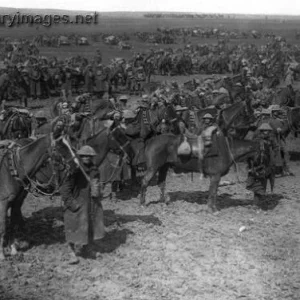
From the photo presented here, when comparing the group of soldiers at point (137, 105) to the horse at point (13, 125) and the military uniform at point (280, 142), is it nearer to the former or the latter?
the military uniform at point (280, 142)

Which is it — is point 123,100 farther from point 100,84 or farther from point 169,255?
point 100,84

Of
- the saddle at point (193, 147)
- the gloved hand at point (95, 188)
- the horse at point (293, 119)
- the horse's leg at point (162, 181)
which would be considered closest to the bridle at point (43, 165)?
the gloved hand at point (95, 188)

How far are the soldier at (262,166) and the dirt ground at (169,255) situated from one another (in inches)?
20.5

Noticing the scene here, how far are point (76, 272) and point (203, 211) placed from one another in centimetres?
357

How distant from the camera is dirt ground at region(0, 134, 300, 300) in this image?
7.41 meters

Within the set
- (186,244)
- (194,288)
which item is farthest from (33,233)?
(194,288)

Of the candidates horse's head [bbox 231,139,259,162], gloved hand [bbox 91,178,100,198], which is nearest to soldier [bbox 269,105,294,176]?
horse's head [bbox 231,139,259,162]

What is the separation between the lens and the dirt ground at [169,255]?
292 inches

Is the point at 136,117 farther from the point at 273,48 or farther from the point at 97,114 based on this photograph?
the point at 273,48

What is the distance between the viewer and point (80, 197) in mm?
7953

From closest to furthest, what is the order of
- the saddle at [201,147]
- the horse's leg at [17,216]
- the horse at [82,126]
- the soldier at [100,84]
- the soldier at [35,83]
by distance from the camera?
the horse's leg at [17,216] → the saddle at [201,147] → the horse at [82,126] → the soldier at [35,83] → the soldier at [100,84]

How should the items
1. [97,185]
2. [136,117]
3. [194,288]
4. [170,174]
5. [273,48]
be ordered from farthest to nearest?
[273,48], [170,174], [136,117], [97,185], [194,288]

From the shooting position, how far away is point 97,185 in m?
7.99

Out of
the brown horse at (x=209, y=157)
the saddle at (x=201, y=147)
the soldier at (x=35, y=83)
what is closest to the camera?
the saddle at (x=201, y=147)
